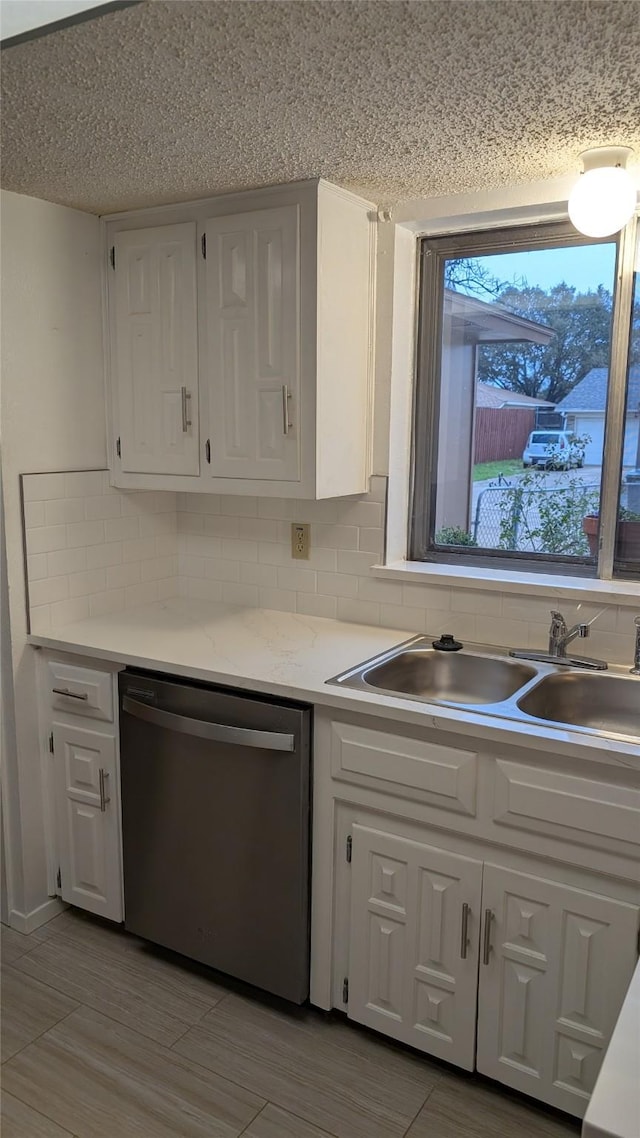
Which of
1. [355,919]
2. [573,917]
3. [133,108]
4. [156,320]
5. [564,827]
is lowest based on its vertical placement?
[355,919]

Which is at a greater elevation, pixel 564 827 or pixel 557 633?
pixel 557 633

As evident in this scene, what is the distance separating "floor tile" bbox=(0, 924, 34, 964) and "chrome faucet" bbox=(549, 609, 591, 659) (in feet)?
5.86

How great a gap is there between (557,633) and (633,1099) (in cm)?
147

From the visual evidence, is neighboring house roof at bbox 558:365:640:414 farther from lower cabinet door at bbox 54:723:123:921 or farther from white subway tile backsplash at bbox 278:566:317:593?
lower cabinet door at bbox 54:723:123:921

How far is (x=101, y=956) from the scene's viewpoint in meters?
2.44

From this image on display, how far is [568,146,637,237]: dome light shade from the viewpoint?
188cm

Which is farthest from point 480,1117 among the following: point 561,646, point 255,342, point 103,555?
point 255,342

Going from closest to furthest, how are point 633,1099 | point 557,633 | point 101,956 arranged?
point 633,1099, point 557,633, point 101,956

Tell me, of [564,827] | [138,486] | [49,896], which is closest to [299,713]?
[564,827]

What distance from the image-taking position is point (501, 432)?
2.52 meters

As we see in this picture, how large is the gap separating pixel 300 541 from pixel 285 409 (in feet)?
1.85

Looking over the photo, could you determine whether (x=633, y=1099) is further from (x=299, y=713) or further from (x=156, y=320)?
(x=156, y=320)

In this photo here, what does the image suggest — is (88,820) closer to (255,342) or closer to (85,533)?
(85,533)

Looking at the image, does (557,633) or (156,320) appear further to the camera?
(156,320)
